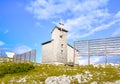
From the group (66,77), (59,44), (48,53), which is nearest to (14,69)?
(66,77)

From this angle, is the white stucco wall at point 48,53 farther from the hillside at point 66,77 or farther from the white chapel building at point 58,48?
the hillside at point 66,77

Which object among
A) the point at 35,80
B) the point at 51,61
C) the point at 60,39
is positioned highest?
the point at 60,39

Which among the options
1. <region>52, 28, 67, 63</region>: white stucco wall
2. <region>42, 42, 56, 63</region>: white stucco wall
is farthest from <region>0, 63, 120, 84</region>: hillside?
<region>42, 42, 56, 63</region>: white stucco wall

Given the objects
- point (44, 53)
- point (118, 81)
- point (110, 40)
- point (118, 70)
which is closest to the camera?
point (118, 81)

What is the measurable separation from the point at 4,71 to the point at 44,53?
2577cm

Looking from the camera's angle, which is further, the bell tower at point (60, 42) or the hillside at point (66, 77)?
the bell tower at point (60, 42)

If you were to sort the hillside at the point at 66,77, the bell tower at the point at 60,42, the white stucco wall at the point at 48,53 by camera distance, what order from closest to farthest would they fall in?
the hillside at the point at 66,77 → the bell tower at the point at 60,42 → the white stucco wall at the point at 48,53

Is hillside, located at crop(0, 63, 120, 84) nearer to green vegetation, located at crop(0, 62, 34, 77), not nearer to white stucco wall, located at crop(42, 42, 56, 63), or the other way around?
green vegetation, located at crop(0, 62, 34, 77)

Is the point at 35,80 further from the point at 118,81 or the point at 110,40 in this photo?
the point at 110,40

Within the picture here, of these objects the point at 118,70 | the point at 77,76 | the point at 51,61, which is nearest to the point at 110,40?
the point at 118,70

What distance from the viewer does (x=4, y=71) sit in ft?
92.8

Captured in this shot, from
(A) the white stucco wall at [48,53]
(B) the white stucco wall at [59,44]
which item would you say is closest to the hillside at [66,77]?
(B) the white stucco wall at [59,44]

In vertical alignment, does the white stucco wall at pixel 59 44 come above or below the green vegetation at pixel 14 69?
above

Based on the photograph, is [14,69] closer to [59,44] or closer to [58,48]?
[59,44]
